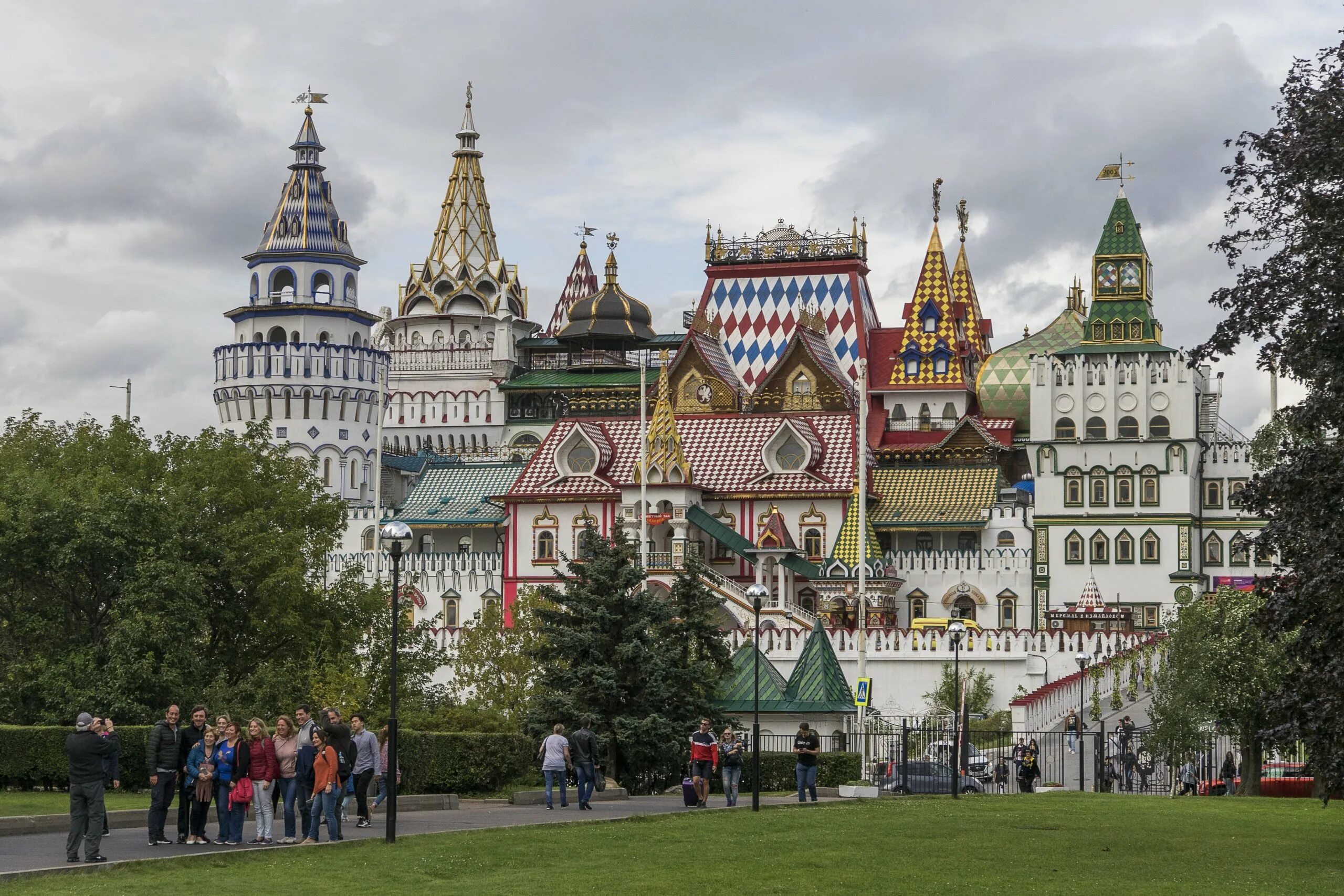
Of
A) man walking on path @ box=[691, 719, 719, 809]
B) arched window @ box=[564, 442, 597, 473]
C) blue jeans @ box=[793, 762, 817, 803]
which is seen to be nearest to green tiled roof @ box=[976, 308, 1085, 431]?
arched window @ box=[564, 442, 597, 473]

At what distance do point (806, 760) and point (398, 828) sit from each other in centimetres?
967

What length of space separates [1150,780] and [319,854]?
87.9ft

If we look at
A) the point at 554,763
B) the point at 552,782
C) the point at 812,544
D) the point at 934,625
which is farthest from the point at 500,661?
the point at 554,763

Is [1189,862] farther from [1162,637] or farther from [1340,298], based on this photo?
[1162,637]

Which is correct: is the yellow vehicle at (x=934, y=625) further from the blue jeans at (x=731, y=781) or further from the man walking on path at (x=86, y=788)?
the man walking on path at (x=86, y=788)

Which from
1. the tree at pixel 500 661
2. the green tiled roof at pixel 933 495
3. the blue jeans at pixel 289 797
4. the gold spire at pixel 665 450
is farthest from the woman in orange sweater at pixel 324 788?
the green tiled roof at pixel 933 495

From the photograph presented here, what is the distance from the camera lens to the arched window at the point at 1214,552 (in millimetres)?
81375

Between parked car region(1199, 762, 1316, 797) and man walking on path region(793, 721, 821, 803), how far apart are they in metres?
8.08

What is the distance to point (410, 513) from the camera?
88.8 m

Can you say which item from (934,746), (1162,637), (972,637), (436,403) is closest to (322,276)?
(436,403)

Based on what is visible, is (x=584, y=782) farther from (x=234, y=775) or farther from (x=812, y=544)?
(x=812, y=544)

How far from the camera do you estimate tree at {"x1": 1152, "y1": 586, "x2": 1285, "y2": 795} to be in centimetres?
4156

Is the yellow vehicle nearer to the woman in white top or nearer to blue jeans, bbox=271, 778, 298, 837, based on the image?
the woman in white top

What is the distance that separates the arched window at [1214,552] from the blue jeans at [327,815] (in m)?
59.8
